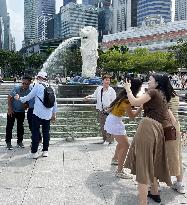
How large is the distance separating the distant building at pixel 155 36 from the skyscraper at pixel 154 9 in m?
43.8

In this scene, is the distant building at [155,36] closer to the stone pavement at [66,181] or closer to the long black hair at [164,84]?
the stone pavement at [66,181]

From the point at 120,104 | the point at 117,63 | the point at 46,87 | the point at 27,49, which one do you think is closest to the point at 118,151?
the point at 120,104

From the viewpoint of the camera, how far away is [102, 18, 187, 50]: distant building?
96062 millimetres

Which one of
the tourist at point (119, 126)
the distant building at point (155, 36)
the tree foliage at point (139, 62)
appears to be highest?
the distant building at point (155, 36)

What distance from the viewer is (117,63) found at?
7444 cm

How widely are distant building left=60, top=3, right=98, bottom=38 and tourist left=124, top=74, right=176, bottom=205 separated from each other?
176 meters

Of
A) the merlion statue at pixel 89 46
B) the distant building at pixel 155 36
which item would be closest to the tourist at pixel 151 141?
the merlion statue at pixel 89 46

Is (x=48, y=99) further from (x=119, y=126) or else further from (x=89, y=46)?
(x=89, y=46)

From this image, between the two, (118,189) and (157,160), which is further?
(118,189)

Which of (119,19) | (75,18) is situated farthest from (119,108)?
(119,19)

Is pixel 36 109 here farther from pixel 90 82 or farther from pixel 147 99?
pixel 90 82

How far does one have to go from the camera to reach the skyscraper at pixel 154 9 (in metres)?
163

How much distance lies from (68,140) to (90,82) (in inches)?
866

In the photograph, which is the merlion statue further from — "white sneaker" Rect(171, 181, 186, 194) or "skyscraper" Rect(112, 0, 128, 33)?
"skyscraper" Rect(112, 0, 128, 33)
